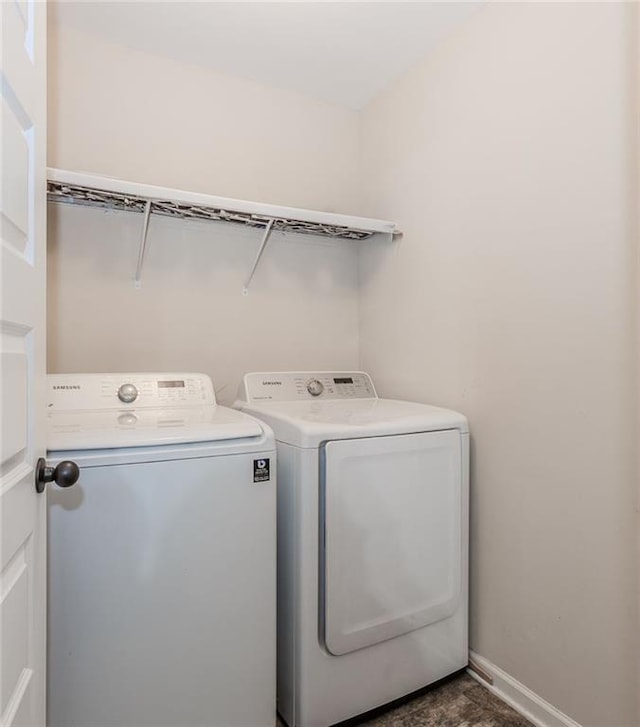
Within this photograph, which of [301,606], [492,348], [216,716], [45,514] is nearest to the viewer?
[45,514]

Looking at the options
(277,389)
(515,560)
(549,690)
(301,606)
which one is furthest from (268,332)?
(549,690)

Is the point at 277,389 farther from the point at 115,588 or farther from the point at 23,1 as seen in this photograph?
the point at 23,1

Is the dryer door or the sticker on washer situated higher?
the sticker on washer

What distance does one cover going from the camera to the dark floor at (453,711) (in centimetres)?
152

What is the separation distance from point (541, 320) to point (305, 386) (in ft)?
3.25

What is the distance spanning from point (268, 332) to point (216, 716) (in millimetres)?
1533

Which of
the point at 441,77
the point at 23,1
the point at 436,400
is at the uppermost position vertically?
the point at 441,77

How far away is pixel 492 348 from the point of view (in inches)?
66.3

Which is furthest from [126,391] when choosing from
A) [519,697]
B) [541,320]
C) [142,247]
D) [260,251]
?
[519,697]

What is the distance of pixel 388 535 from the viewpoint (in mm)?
1525

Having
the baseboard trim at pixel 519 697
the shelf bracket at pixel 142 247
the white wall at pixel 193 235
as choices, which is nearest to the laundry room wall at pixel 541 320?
the baseboard trim at pixel 519 697

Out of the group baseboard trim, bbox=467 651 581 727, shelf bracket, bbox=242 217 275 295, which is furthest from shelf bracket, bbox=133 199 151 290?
baseboard trim, bbox=467 651 581 727

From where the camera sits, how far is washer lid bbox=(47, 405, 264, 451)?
1.18 metres

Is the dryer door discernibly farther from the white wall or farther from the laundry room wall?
the white wall
